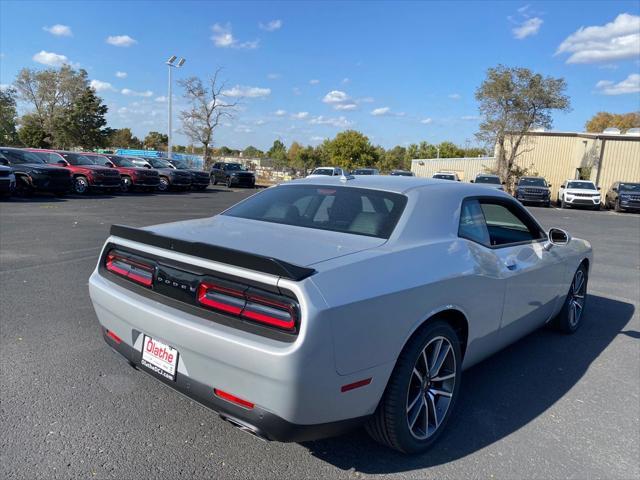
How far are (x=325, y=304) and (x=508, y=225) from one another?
3114 mm

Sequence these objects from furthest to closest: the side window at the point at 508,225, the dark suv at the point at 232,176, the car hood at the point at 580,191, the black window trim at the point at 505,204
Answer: the dark suv at the point at 232,176 < the car hood at the point at 580,191 < the side window at the point at 508,225 < the black window trim at the point at 505,204

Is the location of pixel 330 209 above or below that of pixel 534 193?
above

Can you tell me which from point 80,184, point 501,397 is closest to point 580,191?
point 80,184

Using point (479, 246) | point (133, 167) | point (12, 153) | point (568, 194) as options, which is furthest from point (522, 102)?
point (479, 246)

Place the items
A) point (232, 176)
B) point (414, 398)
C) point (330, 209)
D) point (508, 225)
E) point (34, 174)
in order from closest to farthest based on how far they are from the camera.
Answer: point (414, 398) → point (330, 209) → point (508, 225) → point (34, 174) → point (232, 176)

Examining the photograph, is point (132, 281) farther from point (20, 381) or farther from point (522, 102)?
point (522, 102)

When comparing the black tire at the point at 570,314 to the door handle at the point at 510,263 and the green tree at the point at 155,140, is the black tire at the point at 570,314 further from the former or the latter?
the green tree at the point at 155,140

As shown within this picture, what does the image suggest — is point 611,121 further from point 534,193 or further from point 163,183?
point 163,183

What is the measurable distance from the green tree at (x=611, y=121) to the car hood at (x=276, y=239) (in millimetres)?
79521

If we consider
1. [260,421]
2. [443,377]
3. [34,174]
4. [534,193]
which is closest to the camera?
[260,421]

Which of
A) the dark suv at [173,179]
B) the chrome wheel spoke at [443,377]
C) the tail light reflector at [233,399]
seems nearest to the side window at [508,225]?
the chrome wheel spoke at [443,377]

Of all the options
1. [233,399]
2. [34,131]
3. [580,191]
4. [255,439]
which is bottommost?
[255,439]

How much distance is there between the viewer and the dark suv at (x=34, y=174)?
17.2m

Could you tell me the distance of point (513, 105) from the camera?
119ft
